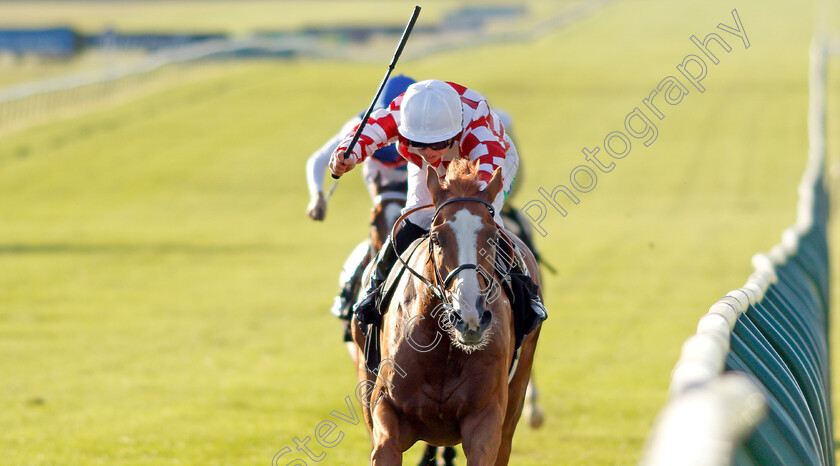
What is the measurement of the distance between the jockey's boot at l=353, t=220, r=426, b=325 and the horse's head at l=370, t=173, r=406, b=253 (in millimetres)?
906

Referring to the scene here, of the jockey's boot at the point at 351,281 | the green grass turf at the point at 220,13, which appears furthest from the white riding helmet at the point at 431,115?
the green grass turf at the point at 220,13

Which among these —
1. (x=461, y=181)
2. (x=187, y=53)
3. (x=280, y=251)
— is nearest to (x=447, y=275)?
(x=461, y=181)

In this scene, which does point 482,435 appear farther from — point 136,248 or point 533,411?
point 136,248

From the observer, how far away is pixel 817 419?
15.7 ft

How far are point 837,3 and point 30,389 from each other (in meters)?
75.6

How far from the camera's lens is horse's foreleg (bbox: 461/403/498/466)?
16.0ft

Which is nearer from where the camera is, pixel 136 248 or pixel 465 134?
pixel 465 134

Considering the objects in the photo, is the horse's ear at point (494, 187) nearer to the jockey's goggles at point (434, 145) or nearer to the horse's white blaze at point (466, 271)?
the horse's white blaze at point (466, 271)

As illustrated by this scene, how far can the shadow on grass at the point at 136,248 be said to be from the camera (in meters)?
19.8

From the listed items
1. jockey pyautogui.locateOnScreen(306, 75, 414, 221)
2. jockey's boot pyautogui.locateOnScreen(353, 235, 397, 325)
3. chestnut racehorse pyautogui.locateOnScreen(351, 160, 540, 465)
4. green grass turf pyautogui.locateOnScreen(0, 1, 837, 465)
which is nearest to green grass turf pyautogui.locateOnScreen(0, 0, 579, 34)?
green grass turf pyautogui.locateOnScreen(0, 1, 837, 465)

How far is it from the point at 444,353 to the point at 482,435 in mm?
403

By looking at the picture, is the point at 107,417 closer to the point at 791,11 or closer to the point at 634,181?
the point at 634,181

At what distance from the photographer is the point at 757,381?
3816 mm

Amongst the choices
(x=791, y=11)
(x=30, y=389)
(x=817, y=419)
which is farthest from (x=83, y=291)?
(x=791, y=11)
